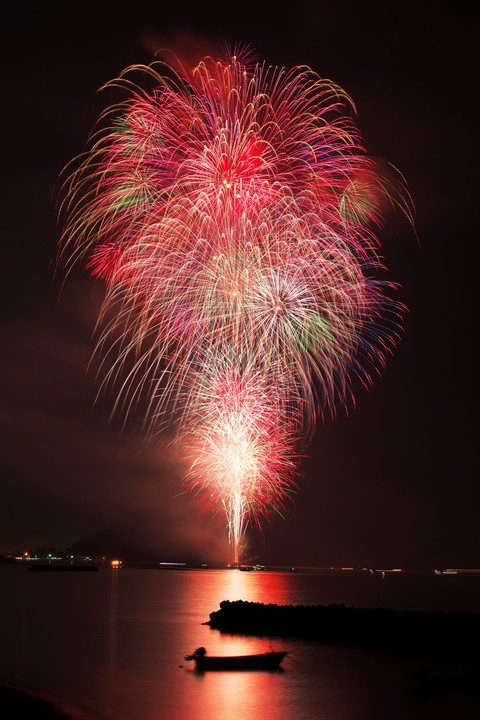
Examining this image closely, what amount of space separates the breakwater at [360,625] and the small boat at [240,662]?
7983mm

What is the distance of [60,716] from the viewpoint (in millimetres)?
22062

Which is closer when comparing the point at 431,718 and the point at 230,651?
the point at 431,718

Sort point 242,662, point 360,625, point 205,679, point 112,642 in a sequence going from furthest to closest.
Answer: point 112,642, point 360,625, point 242,662, point 205,679

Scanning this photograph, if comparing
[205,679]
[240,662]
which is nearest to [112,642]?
[240,662]

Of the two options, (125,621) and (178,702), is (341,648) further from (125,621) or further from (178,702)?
→ (125,621)

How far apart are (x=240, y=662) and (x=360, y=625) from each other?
11.7 meters

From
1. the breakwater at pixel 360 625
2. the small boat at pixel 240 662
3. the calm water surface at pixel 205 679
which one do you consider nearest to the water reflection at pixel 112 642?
the calm water surface at pixel 205 679

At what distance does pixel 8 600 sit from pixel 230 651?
5199cm

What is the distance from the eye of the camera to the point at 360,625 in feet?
125

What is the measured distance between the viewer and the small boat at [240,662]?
28.6 metres

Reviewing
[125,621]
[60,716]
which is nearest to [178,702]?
[60,716]

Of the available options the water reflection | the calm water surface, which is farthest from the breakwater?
the water reflection

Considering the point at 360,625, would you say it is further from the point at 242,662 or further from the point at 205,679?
the point at 205,679

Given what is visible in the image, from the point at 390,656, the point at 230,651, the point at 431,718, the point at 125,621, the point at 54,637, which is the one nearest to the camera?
the point at 431,718
